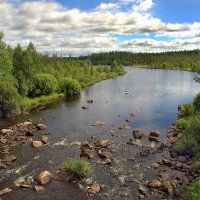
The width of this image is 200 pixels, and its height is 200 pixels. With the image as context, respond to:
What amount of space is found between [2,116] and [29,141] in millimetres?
15165

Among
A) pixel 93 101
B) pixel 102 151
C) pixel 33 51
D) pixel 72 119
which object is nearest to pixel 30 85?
pixel 33 51

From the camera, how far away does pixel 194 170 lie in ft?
91.1

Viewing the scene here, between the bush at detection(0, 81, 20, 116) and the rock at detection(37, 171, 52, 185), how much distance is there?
82.1 feet

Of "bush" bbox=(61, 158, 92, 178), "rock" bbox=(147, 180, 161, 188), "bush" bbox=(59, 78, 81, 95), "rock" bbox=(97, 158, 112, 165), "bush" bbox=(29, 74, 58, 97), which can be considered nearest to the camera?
"rock" bbox=(147, 180, 161, 188)

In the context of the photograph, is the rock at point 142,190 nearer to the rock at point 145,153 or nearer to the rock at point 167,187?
the rock at point 167,187

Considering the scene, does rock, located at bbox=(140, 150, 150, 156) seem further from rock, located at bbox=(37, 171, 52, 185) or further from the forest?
the forest

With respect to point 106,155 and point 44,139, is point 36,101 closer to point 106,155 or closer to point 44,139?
point 44,139

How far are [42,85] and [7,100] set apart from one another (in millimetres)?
19490

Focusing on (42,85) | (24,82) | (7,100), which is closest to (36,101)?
(24,82)

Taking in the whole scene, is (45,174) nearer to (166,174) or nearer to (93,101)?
(166,174)

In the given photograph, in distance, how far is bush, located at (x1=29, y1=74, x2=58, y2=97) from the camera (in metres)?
67.3

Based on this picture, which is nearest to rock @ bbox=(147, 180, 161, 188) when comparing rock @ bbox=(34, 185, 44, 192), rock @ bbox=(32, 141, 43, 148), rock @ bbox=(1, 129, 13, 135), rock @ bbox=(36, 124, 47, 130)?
rock @ bbox=(34, 185, 44, 192)

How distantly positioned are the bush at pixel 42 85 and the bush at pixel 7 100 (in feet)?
53.5

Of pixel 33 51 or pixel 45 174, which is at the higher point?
pixel 33 51
